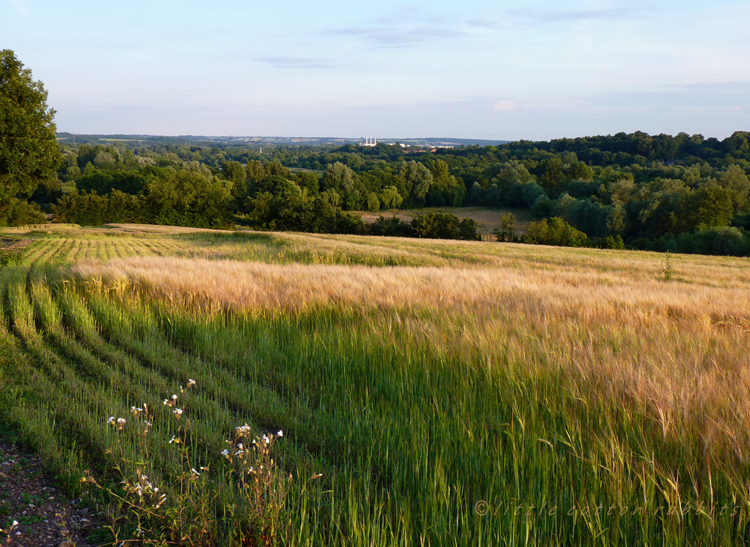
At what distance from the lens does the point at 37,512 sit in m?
2.62

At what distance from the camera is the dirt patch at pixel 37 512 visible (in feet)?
7.89

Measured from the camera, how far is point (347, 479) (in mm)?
2809

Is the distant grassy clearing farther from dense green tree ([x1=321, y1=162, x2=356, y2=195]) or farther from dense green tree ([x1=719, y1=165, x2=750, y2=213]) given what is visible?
dense green tree ([x1=719, y1=165, x2=750, y2=213])

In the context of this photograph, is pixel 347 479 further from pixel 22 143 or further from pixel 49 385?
pixel 22 143

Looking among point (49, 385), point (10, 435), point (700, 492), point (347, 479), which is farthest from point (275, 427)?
point (700, 492)

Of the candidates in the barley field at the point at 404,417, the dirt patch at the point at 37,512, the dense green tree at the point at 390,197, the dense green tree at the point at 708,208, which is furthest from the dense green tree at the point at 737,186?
the dirt patch at the point at 37,512

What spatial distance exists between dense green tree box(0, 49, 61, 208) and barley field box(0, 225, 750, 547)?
71.8 feet

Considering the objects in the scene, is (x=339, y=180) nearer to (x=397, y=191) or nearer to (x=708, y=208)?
(x=397, y=191)

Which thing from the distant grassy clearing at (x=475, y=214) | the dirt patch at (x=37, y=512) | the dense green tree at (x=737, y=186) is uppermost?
Answer: the dense green tree at (x=737, y=186)

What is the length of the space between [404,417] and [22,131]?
94.0ft

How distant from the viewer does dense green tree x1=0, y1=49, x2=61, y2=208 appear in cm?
2331

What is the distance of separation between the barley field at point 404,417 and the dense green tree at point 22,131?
21881 millimetres

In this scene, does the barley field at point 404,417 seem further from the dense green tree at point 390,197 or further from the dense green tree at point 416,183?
the dense green tree at point 416,183

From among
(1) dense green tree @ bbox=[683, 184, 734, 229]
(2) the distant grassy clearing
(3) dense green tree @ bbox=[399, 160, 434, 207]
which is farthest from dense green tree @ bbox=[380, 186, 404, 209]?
(1) dense green tree @ bbox=[683, 184, 734, 229]
